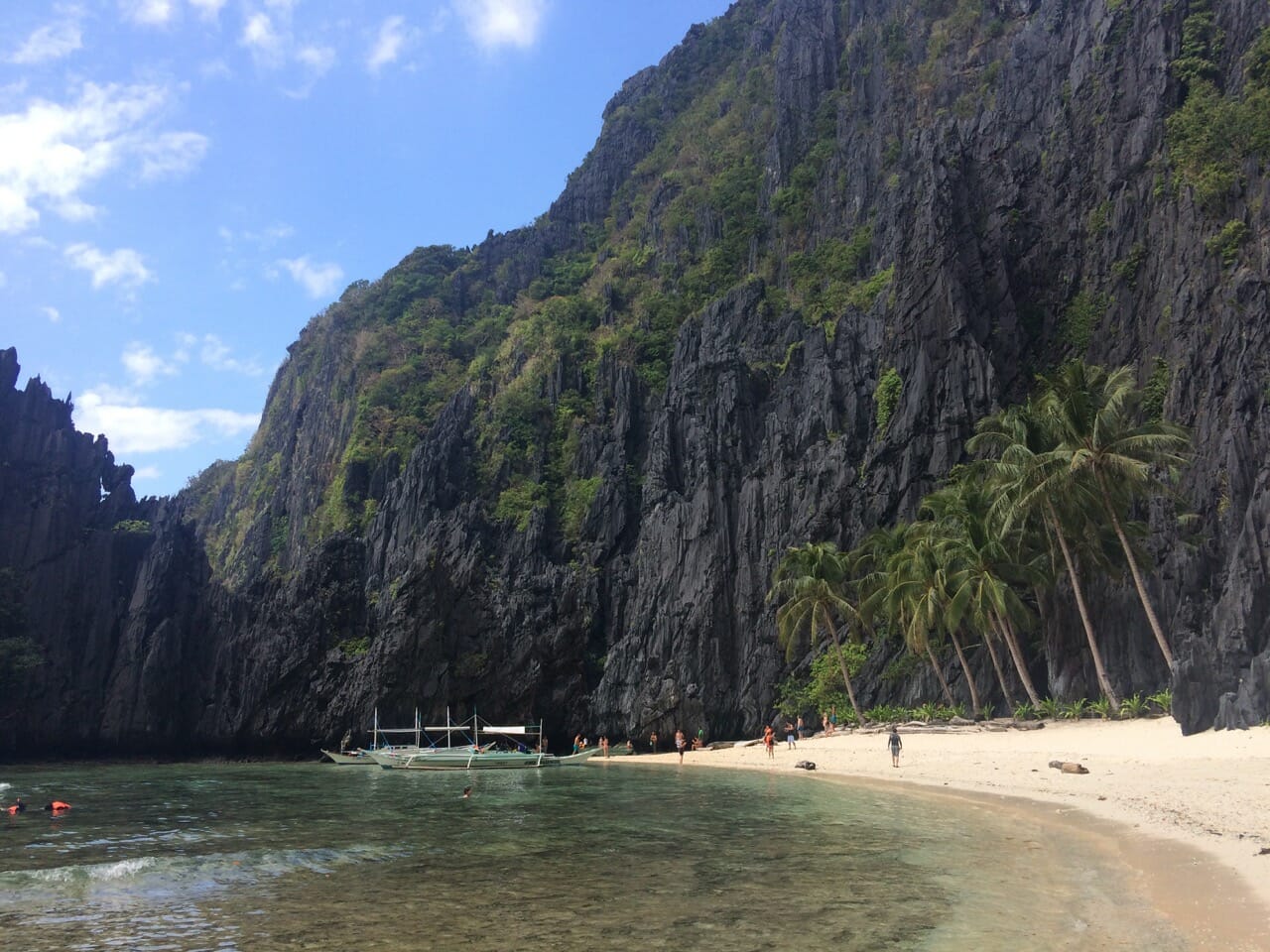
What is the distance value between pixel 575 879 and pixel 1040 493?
29.7 metres

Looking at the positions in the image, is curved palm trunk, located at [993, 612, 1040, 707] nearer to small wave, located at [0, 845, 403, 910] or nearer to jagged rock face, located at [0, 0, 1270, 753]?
jagged rock face, located at [0, 0, 1270, 753]

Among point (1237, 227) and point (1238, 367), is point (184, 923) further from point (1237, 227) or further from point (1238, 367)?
point (1237, 227)

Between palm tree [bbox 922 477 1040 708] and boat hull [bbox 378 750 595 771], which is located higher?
palm tree [bbox 922 477 1040 708]

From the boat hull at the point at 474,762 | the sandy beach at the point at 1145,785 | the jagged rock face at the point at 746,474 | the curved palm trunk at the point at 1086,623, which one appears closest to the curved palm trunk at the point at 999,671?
the jagged rock face at the point at 746,474

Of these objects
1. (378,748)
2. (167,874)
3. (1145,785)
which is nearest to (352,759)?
(378,748)

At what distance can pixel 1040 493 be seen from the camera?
37.6m

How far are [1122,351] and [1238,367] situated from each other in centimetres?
1245

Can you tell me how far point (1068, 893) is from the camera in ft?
41.2

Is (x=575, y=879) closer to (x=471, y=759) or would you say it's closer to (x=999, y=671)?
(x=999, y=671)

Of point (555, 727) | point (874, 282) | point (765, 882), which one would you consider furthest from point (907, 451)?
point (765, 882)

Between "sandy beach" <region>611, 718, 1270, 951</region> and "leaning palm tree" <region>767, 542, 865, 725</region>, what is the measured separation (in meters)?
8.55

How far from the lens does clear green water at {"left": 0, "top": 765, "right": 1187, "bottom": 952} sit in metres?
11.7

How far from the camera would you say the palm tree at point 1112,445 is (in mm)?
35125

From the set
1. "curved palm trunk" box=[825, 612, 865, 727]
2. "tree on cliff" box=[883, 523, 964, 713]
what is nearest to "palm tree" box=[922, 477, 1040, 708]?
"tree on cliff" box=[883, 523, 964, 713]
